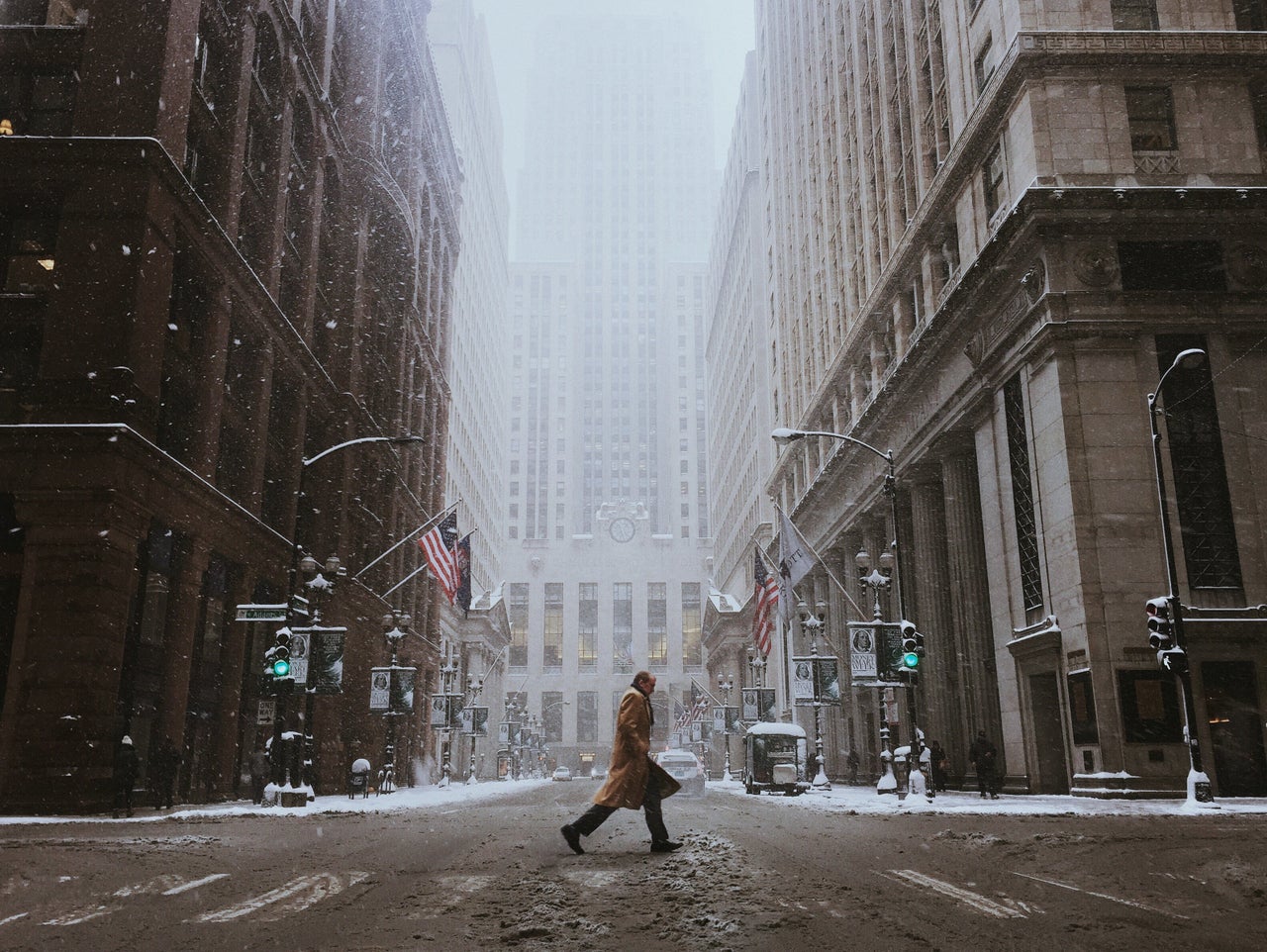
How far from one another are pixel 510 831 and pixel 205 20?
2812 centimetres

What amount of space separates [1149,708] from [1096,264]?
11.7m

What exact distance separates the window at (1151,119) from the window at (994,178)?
3.71 metres

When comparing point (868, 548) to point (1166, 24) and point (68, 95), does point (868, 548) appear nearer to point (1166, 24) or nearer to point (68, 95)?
point (1166, 24)

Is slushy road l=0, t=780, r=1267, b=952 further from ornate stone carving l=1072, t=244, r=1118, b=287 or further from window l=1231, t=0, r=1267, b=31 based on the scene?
window l=1231, t=0, r=1267, b=31

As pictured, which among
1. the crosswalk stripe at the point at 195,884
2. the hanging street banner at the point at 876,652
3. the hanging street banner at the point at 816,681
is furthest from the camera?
the hanging street banner at the point at 816,681

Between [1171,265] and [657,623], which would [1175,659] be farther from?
[657,623]

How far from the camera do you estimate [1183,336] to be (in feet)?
95.3

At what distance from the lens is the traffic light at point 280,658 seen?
2689 centimetres

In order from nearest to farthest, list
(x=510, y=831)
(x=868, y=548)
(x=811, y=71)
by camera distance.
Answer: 1. (x=510, y=831)
2. (x=868, y=548)
3. (x=811, y=71)

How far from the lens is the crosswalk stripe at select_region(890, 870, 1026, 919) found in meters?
7.33

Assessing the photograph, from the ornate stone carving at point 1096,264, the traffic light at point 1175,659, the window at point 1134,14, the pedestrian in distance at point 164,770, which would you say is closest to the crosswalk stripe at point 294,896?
the traffic light at point 1175,659

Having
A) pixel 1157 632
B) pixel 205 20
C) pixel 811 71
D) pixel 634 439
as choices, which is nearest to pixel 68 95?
pixel 205 20

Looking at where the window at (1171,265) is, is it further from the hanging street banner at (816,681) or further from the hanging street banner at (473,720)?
the hanging street banner at (473,720)

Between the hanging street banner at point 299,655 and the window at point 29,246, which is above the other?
the window at point 29,246
